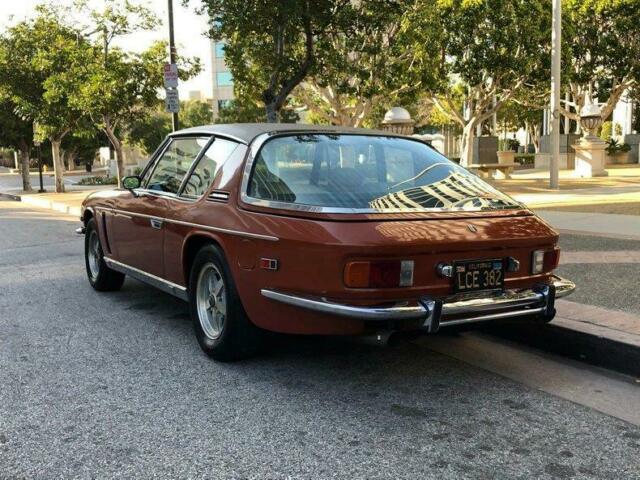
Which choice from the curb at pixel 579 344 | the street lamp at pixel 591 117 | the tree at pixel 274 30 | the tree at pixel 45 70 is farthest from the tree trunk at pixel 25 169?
the curb at pixel 579 344

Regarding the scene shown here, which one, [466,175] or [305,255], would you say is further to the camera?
[466,175]

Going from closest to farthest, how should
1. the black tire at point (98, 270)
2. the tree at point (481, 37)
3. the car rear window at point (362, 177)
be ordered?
1. the car rear window at point (362, 177)
2. the black tire at point (98, 270)
3. the tree at point (481, 37)

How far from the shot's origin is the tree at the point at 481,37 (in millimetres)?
22141

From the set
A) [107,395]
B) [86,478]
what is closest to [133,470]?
[86,478]

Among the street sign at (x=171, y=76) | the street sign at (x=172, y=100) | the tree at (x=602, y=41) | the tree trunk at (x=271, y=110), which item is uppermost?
the tree at (x=602, y=41)

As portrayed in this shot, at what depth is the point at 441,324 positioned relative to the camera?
3793 mm

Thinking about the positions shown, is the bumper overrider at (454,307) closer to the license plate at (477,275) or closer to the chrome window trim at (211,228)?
the license plate at (477,275)

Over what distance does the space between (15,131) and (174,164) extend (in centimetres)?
2853

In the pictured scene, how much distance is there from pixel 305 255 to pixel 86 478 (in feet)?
5.31

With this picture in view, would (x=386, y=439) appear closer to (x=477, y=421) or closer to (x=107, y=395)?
(x=477, y=421)

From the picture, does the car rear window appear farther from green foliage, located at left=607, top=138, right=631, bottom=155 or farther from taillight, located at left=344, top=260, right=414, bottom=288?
green foliage, located at left=607, top=138, right=631, bottom=155

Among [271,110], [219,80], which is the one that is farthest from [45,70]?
[219,80]

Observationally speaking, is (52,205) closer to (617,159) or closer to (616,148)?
(616,148)

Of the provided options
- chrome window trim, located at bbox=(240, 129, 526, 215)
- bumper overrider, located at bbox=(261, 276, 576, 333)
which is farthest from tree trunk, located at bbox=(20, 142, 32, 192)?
bumper overrider, located at bbox=(261, 276, 576, 333)
